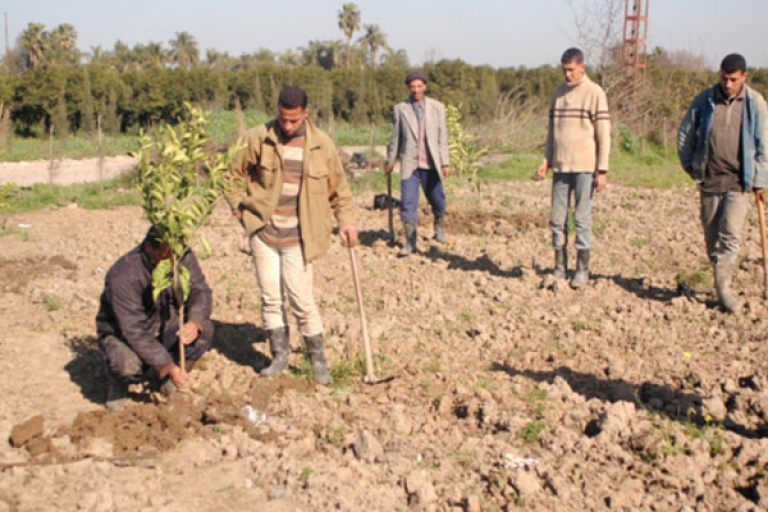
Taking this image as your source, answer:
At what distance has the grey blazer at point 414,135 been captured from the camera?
8.60 metres

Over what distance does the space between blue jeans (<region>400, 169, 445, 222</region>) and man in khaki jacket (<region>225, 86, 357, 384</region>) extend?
130 inches

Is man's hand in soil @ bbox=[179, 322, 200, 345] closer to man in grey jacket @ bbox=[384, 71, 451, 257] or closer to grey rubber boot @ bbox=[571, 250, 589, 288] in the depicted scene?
grey rubber boot @ bbox=[571, 250, 589, 288]

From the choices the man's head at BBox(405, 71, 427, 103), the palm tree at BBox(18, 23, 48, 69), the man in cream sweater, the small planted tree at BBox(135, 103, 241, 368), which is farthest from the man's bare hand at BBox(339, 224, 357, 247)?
the palm tree at BBox(18, 23, 48, 69)

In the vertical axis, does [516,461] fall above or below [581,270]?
below

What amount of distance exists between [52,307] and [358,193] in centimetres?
705

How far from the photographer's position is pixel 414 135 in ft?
28.2

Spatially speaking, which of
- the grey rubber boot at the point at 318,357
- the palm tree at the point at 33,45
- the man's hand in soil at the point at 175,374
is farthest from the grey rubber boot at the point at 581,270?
the palm tree at the point at 33,45

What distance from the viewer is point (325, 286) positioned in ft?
25.4

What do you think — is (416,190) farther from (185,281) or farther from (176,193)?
(185,281)

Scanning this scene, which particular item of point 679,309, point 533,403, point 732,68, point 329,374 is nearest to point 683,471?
point 533,403

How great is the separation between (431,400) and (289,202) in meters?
1.55

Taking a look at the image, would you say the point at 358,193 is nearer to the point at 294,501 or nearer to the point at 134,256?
the point at 134,256

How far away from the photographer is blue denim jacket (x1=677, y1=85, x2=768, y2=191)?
6367 millimetres

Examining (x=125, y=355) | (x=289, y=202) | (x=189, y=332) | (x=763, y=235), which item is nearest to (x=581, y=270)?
(x=763, y=235)
